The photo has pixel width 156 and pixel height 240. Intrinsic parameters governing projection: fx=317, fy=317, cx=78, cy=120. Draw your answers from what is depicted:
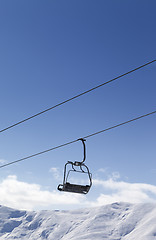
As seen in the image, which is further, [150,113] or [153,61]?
[150,113]

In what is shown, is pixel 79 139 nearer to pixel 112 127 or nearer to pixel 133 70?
pixel 112 127

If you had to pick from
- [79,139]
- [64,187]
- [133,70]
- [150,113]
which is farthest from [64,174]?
[133,70]

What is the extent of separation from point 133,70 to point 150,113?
1.94 meters

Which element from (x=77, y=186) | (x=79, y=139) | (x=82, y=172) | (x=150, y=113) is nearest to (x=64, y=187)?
(x=77, y=186)

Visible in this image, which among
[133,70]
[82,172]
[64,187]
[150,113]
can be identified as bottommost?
[64,187]

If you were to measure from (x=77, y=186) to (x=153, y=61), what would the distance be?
6148 millimetres

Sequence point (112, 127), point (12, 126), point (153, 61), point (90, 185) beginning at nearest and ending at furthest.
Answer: point (153, 61), point (112, 127), point (90, 185), point (12, 126)

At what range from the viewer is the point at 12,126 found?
14734 millimetres

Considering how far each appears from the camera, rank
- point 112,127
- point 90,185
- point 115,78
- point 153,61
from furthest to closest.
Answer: point 90,185, point 112,127, point 115,78, point 153,61

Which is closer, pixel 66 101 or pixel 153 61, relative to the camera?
pixel 153 61

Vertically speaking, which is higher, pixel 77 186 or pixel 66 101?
pixel 66 101

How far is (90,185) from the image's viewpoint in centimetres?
1376

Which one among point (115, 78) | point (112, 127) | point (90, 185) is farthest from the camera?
point (90, 185)

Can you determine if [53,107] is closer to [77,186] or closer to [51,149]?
[51,149]
